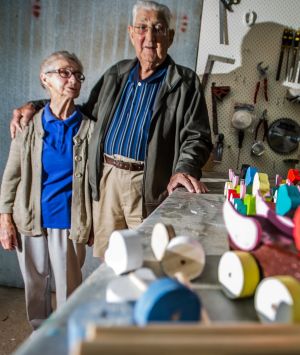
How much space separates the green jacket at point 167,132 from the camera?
6.38 feet

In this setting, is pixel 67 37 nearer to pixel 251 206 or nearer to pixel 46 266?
pixel 46 266

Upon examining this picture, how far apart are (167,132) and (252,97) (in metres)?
0.91

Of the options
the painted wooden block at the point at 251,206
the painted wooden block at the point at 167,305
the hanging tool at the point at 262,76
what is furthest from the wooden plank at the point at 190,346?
the hanging tool at the point at 262,76

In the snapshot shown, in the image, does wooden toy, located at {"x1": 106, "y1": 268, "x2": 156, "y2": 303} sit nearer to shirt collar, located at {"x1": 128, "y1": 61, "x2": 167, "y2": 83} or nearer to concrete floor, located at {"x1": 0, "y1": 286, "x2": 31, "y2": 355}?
shirt collar, located at {"x1": 128, "y1": 61, "x2": 167, "y2": 83}

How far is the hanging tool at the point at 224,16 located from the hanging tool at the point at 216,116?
30cm

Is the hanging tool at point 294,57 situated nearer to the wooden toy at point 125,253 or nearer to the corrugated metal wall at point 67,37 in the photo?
the corrugated metal wall at point 67,37

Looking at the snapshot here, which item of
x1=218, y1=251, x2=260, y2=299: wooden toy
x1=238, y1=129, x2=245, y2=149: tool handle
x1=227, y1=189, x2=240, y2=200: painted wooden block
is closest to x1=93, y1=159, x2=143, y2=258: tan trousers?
x1=227, y1=189, x2=240, y2=200: painted wooden block

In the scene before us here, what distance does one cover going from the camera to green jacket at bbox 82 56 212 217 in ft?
6.38

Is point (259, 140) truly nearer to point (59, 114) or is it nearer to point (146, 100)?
point (146, 100)

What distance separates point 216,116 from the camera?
2.64 meters

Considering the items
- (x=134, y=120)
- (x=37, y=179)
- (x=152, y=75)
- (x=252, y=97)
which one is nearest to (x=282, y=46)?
(x=252, y=97)

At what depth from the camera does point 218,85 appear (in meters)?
2.62

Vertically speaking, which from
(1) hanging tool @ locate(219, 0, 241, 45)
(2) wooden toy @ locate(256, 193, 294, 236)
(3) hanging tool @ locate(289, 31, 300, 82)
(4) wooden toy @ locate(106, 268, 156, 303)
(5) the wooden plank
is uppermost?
(1) hanging tool @ locate(219, 0, 241, 45)

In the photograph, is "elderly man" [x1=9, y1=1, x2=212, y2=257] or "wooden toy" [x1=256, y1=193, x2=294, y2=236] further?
"elderly man" [x1=9, y1=1, x2=212, y2=257]
